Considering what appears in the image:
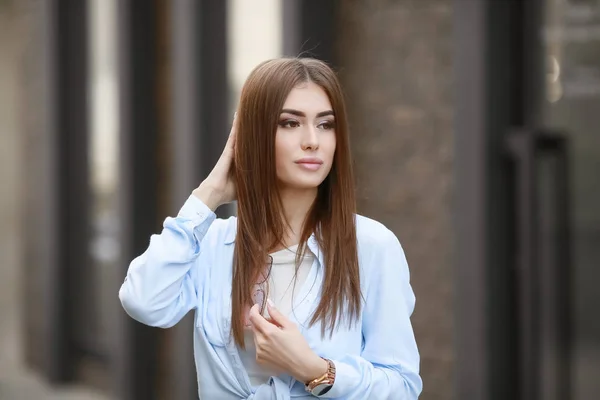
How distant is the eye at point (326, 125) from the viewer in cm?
187

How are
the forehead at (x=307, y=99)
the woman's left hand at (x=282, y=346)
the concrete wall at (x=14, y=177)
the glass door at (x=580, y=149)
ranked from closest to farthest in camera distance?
the woman's left hand at (x=282, y=346) → the forehead at (x=307, y=99) → the glass door at (x=580, y=149) → the concrete wall at (x=14, y=177)

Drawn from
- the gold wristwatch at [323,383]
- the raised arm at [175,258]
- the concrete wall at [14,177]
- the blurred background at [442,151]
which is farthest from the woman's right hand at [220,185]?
the concrete wall at [14,177]

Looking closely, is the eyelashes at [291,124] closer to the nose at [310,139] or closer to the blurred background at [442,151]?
the nose at [310,139]

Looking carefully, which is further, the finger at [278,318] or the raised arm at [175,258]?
the raised arm at [175,258]

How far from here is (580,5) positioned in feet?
15.0

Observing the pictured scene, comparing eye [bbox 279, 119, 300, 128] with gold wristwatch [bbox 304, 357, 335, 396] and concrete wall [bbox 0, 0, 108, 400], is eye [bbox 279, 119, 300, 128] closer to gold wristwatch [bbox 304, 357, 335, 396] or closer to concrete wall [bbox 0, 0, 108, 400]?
gold wristwatch [bbox 304, 357, 335, 396]

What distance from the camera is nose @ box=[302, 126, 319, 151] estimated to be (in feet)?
6.04

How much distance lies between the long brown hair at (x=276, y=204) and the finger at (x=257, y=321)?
0.22ft

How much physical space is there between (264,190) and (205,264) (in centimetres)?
21

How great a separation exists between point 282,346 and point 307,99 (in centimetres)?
43

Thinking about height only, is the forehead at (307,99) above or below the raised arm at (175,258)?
above

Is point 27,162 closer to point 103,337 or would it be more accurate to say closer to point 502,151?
A: point 103,337

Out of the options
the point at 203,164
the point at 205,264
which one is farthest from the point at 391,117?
the point at 205,264

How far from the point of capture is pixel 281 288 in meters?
1.86
